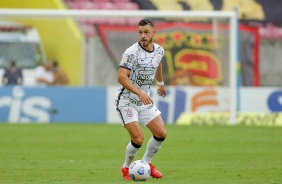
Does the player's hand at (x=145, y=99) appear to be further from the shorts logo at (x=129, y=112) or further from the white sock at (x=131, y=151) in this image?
the white sock at (x=131, y=151)

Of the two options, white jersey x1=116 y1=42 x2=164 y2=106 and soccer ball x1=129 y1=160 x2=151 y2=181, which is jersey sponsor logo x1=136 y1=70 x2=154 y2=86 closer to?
white jersey x1=116 y1=42 x2=164 y2=106

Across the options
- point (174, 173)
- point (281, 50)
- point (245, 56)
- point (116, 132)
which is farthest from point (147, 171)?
point (281, 50)

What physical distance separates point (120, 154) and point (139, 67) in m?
4.42

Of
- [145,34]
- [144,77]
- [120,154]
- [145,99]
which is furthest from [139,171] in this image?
[120,154]

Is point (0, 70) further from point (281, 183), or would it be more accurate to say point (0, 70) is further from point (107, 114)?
point (281, 183)

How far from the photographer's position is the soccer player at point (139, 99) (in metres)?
12.3

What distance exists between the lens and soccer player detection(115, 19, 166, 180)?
40.2 feet

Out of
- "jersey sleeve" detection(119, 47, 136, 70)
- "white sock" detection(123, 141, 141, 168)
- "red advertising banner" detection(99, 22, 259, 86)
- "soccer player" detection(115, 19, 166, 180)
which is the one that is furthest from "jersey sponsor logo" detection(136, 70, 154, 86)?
"red advertising banner" detection(99, 22, 259, 86)

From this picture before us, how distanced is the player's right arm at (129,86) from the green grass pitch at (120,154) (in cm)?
112

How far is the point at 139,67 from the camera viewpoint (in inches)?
489

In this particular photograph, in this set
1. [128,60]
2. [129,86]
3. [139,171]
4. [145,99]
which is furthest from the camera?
[128,60]

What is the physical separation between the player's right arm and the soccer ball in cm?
92

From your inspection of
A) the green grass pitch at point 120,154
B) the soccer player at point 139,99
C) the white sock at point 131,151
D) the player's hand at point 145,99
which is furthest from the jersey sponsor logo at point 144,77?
the green grass pitch at point 120,154

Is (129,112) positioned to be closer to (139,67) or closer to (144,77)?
(144,77)
